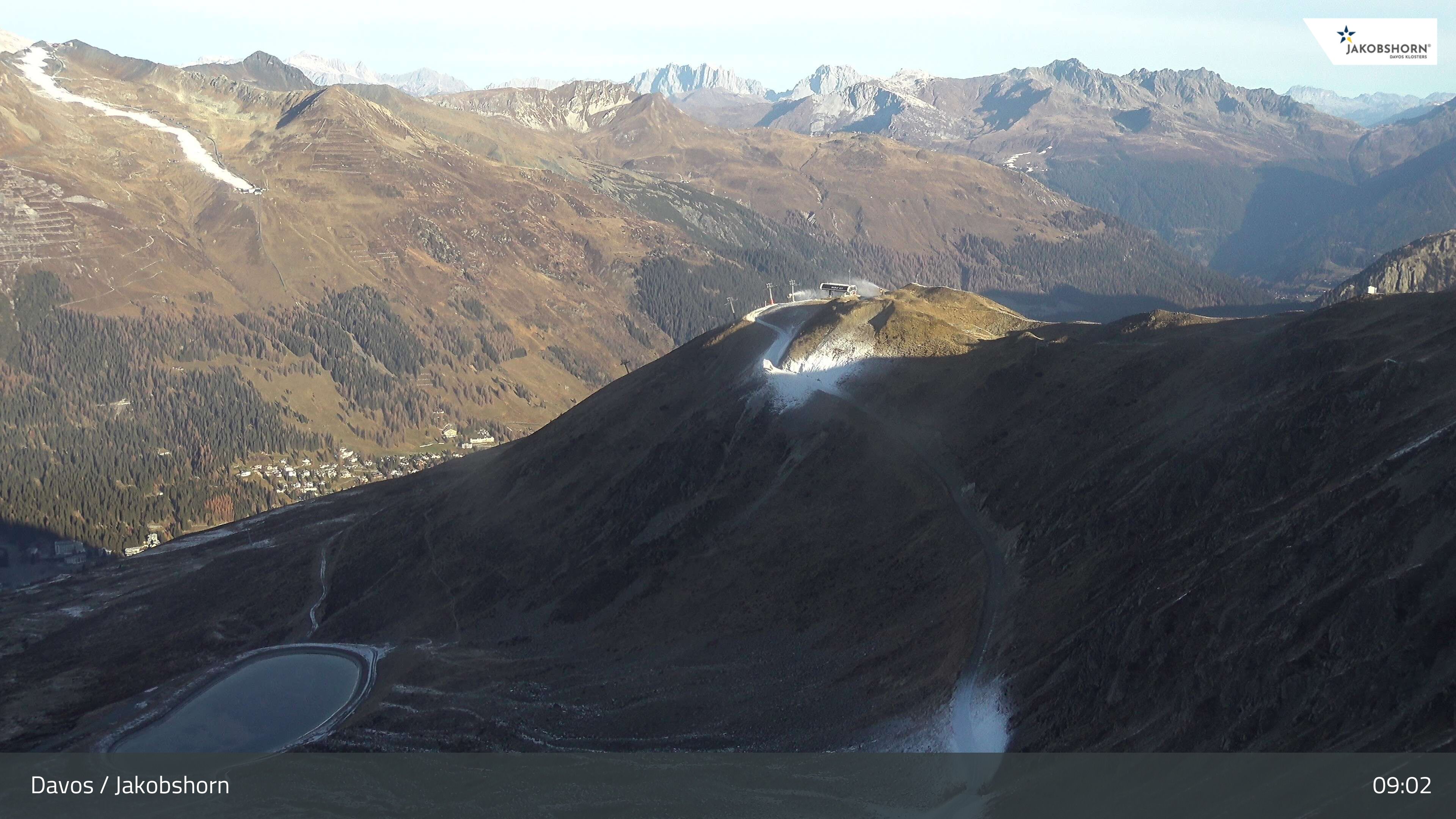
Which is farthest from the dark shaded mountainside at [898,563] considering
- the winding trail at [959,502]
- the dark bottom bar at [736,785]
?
the dark bottom bar at [736,785]

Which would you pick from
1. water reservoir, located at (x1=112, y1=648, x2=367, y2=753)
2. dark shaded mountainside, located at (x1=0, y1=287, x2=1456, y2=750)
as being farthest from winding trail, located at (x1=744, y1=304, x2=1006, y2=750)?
water reservoir, located at (x1=112, y1=648, x2=367, y2=753)

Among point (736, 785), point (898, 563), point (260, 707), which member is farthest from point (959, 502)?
point (260, 707)

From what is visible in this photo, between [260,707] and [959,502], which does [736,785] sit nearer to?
[959,502]

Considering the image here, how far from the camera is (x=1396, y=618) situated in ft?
172

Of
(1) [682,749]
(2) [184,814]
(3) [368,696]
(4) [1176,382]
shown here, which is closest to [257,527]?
(3) [368,696]

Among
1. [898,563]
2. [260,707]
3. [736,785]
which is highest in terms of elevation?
[898,563]

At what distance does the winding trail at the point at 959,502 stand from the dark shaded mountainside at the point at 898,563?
34cm

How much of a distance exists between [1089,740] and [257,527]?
15946 centimetres

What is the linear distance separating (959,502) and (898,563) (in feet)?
30.0

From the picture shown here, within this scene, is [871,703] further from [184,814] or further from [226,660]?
[226,660]

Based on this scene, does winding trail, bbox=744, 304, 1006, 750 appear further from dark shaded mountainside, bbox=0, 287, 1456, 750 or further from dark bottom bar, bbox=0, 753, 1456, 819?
dark bottom bar, bbox=0, 753, 1456, 819

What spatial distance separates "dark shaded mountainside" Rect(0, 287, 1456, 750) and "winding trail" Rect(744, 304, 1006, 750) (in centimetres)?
34

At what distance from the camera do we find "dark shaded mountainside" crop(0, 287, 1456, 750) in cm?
5891

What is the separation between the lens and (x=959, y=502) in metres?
102
